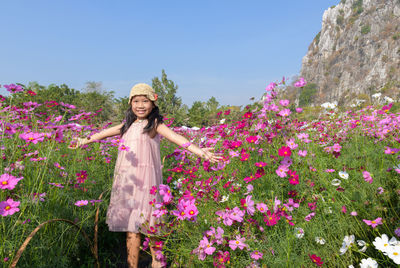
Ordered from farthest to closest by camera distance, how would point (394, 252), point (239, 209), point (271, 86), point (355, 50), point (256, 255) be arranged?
point (355, 50) < point (271, 86) < point (239, 209) < point (256, 255) < point (394, 252)

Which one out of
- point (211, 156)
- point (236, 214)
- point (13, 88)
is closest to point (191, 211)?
point (236, 214)

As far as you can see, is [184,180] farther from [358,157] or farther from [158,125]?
[358,157]

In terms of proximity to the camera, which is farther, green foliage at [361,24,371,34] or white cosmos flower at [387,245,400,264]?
green foliage at [361,24,371,34]

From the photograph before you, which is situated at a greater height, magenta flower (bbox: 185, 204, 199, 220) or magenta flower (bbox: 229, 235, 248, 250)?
magenta flower (bbox: 185, 204, 199, 220)

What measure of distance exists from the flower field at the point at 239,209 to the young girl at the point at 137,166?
0.17 meters

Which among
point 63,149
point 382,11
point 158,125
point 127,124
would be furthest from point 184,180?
point 382,11

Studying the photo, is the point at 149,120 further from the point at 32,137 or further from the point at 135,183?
the point at 32,137

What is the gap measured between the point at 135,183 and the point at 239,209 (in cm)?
108

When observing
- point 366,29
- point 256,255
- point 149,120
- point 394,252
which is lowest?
point 256,255

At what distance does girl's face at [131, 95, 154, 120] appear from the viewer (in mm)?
2568

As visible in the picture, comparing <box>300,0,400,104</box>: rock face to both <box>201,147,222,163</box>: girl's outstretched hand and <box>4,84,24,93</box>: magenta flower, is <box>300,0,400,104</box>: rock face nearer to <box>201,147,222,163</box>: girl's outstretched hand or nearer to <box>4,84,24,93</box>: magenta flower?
<box>201,147,222,163</box>: girl's outstretched hand

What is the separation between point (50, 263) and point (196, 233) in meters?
1.07

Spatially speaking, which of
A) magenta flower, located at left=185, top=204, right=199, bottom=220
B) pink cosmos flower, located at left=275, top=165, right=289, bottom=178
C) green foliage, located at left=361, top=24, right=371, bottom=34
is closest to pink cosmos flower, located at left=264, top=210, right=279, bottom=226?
pink cosmos flower, located at left=275, top=165, right=289, bottom=178

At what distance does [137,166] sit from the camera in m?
2.42
